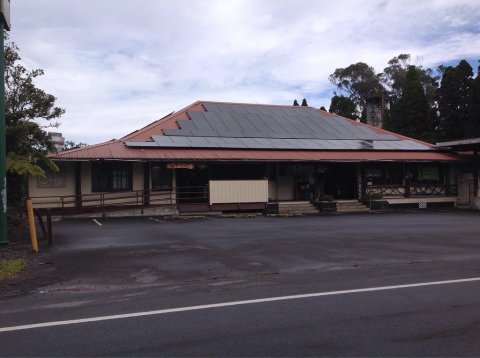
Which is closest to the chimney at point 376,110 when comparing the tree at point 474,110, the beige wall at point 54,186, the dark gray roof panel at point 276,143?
the tree at point 474,110

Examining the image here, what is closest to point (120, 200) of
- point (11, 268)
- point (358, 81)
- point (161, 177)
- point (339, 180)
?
point (161, 177)

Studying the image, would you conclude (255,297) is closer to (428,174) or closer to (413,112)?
(428,174)

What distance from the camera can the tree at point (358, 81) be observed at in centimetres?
6059

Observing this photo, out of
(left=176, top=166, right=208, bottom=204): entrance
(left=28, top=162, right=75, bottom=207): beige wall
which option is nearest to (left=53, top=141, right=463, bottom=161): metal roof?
(left=28, top=162, right=75, bottom=207): beige wall

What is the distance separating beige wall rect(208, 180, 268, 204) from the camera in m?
23.0

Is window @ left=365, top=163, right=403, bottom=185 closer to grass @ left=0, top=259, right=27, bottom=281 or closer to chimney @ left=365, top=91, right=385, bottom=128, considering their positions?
chimney @ left=365, top=91, right=385, bottom=128

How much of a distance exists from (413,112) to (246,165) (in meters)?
18.6

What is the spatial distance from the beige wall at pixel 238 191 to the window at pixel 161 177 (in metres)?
2.14

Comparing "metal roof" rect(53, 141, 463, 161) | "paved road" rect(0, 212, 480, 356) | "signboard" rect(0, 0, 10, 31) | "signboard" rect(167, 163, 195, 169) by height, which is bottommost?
"paved road" rect(0, 212, 480, 356)

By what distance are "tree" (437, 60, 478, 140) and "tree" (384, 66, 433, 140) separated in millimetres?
2582

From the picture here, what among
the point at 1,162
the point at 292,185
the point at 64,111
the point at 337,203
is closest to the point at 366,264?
the point at 1,162

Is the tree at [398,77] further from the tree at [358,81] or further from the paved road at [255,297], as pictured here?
the paved road at [255,297]

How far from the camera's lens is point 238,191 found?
2322 centimetres

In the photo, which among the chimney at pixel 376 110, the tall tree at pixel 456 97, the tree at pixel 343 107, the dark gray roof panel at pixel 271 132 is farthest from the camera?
the tree at pixel 343 107
